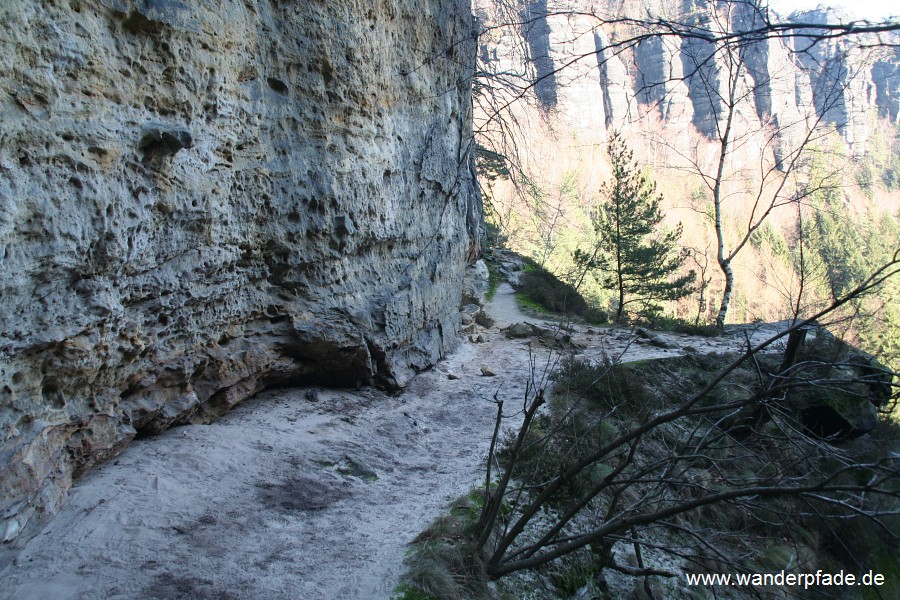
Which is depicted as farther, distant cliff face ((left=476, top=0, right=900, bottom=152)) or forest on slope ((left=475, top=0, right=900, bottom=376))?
forest on slope ((left=475, top=0, right=900, bottom=376))

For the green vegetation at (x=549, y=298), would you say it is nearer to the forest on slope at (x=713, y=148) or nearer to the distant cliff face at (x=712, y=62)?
the forest on slope at (x=713, y=148)

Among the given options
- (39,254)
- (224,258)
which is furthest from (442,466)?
(39,254)

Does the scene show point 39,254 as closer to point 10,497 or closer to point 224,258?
point 10,497

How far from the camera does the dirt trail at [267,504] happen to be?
126 inches

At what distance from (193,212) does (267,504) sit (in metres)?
2.57

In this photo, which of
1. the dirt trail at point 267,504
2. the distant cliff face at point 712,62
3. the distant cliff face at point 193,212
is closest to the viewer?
the distant cliff face at point 712,62

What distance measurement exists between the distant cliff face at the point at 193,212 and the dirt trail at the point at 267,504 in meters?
0.30

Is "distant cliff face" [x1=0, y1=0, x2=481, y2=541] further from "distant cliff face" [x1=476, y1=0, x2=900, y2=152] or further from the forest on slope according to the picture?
the forest on slope

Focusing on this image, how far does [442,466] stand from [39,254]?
13.2 ft

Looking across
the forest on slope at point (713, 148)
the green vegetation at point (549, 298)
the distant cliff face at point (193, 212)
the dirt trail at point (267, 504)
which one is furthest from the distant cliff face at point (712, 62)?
the green vegetation at point (549, 298)

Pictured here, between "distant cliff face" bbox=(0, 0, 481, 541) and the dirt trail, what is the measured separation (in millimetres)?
304

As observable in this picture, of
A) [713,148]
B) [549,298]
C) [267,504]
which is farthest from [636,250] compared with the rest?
[713,148]

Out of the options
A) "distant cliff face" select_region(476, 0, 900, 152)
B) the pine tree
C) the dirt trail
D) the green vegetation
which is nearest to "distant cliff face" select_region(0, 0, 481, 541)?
the dirt trail

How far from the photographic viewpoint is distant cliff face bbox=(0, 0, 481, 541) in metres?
3.47
